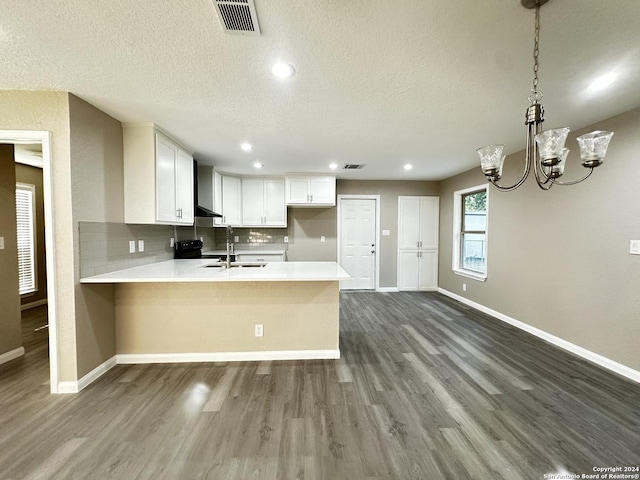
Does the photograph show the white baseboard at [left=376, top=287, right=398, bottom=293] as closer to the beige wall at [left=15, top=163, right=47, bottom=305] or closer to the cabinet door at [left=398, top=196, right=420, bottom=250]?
the cabinet door at [left=398, top=196, right=420, bottom=250]

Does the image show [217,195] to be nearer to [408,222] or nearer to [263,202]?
[263,202]

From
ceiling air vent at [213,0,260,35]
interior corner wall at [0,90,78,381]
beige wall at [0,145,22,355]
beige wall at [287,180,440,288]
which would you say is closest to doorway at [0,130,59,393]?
interior corner wall at [0,90,78,381]

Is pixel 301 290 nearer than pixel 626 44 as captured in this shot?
No

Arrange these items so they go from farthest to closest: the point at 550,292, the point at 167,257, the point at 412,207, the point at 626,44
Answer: the point at 412,207 → the point at 167,257 → the point at 550,292 → the point at 626,44

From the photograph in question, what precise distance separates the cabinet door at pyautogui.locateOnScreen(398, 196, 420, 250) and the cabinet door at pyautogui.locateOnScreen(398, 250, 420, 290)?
6.7 inches

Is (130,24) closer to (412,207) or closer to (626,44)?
(626,44)

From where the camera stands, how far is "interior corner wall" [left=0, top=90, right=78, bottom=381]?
6.69 ft

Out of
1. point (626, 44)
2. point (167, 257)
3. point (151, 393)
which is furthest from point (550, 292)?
point (167, 257)

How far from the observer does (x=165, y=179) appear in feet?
9.36

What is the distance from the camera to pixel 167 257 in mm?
3473

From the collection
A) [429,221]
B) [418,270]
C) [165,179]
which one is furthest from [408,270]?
[165,179]

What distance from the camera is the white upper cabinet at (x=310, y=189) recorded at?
4836mm

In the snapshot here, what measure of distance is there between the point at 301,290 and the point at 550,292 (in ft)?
9.60

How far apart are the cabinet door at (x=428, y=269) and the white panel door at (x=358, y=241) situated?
1.04 meters
